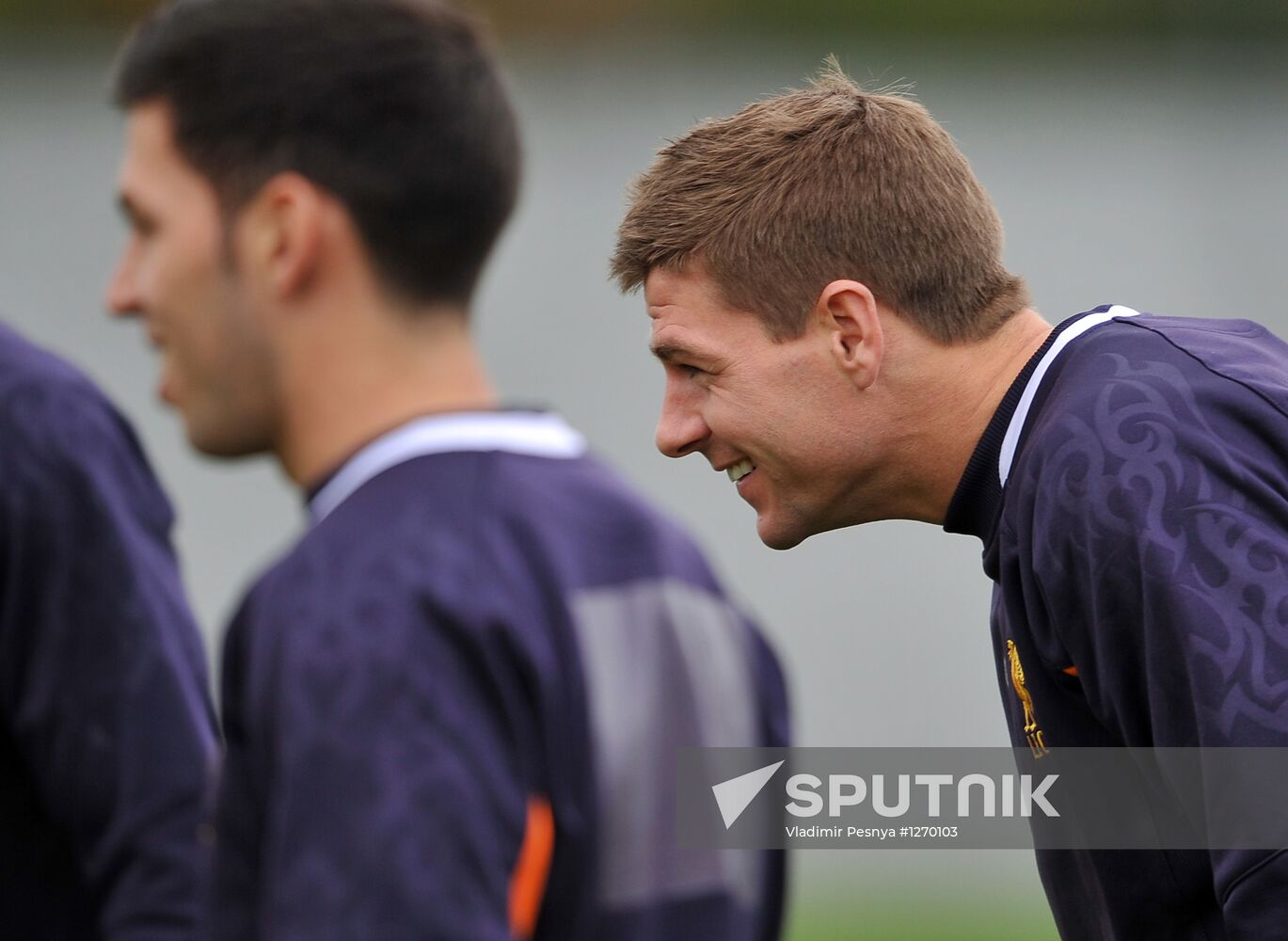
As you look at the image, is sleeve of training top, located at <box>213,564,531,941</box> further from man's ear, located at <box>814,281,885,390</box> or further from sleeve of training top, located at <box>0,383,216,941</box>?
man's ear, located at <box>814,281,885,390</box>

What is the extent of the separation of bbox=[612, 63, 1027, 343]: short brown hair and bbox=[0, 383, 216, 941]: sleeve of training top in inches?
39.3

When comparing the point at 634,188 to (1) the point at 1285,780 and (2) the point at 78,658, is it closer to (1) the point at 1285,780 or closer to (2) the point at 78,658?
(2) the point at 78,658

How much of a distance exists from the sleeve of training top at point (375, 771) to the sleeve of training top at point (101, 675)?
1.98ft

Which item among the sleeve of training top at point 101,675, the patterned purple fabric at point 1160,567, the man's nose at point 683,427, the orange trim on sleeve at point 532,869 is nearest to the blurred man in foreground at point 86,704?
the sleeve of training top at point 101,675

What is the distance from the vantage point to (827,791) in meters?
2.78

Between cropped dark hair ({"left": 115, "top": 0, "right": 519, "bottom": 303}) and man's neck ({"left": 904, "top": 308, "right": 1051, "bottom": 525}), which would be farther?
man's neck ({"left": 904, "top": 308, "right": 1051, "bottom": 525})

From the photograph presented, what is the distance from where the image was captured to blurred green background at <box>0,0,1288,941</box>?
10.0m

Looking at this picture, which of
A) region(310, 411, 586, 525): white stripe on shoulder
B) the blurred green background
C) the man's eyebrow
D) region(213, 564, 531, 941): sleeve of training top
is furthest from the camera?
the blurred green background

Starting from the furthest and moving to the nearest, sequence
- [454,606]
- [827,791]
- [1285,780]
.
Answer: [827,791], [1285,780], [454,606]

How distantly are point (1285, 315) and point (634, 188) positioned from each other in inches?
329

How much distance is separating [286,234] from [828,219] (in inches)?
46.5

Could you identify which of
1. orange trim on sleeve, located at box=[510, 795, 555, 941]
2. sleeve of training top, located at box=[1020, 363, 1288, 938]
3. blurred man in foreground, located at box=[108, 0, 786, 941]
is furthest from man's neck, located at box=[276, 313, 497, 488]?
sleeve of training top, located at box=[1020, 363, 1288, 938]

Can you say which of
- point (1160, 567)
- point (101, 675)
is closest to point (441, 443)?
point (101, 675)

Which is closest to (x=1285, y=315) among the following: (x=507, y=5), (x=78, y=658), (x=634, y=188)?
(x=507, y=5)
